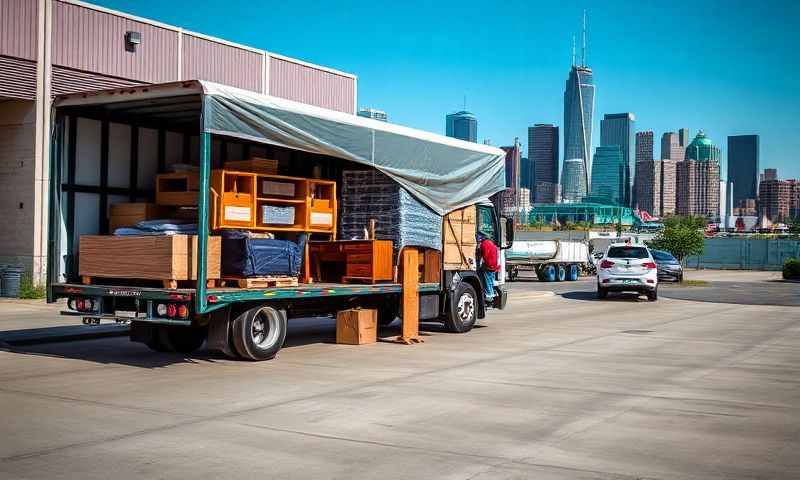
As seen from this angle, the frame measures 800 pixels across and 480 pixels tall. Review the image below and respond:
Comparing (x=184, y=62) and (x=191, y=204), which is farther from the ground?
(x=184, y=62)

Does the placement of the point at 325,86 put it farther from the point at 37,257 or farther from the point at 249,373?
the point at 249,373

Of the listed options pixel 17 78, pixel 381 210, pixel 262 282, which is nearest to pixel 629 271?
pixel 381 210

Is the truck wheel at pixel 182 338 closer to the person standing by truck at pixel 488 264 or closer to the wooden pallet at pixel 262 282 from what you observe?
the wooden pallet at pixel 262 282

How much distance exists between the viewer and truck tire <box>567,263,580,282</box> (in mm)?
45219

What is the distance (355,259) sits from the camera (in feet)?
47.2

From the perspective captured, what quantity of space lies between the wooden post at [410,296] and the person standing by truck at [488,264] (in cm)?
274

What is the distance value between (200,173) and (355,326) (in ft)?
15.7

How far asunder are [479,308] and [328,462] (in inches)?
441

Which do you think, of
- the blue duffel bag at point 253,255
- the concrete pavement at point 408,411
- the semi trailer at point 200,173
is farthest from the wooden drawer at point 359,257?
the blue duffel bag at point 253,255

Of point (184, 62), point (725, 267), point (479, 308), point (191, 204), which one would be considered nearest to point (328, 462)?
point (191, 204)

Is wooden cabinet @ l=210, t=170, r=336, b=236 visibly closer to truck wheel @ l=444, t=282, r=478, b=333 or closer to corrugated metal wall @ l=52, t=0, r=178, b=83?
truck wheel @ l=444, t=282, r=478, b=333

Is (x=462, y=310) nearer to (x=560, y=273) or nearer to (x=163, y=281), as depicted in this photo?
(x=163, y=281)

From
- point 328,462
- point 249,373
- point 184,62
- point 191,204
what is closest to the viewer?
point 328,462

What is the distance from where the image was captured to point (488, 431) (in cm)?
A: 798
